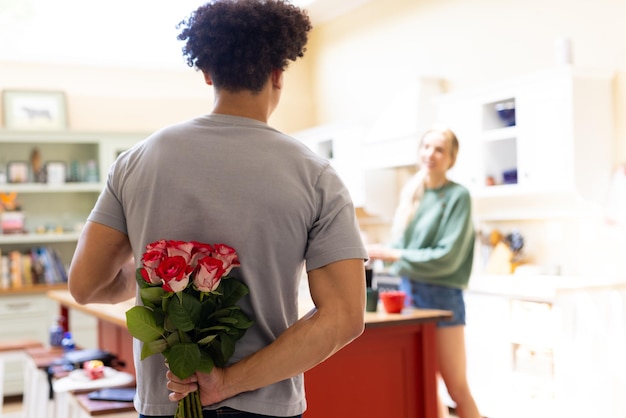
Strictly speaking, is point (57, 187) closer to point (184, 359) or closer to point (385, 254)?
point (385, 254)

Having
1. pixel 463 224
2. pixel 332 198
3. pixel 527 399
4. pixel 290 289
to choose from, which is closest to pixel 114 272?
pixel 290 289

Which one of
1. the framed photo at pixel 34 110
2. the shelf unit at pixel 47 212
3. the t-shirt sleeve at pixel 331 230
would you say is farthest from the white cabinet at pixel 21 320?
the t-shirt sleeve at pixel 331 230

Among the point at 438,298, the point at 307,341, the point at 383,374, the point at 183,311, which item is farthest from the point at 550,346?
the point at 183,311

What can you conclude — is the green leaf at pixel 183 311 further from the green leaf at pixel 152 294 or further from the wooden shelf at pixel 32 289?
the wooden shelf at pixel 32 289

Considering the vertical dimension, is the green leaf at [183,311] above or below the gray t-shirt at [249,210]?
below

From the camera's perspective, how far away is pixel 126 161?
4.99 ft

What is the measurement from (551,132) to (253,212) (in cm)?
350

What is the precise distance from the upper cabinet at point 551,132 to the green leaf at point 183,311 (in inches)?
137

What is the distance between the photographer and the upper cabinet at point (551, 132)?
14.8 ft

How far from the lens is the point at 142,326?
1438mm

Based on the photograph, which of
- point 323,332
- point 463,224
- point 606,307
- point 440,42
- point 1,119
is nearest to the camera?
point 323,332

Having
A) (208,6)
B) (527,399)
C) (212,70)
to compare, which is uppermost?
(208,6)

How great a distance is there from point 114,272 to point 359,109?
18.8 ft

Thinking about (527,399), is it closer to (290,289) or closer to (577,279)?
(577,279)
